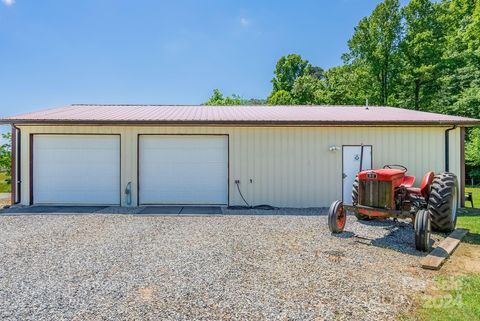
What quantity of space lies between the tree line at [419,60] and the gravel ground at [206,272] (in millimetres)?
18232

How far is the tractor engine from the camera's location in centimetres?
561

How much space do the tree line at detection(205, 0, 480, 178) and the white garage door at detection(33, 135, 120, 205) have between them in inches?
754

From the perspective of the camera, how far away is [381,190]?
567 cm

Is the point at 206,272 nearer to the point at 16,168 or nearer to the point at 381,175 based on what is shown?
the point at 381,175

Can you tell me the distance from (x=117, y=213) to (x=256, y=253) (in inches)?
196

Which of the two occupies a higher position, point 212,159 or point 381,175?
point 212,159

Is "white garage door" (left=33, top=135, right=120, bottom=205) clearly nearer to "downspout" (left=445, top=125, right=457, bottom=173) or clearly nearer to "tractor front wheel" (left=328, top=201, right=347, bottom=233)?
"tractor front wheel" (left=328, top=201, right=347, bottom=233)

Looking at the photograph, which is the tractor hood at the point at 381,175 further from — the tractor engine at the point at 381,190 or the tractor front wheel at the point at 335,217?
the tractor front wheel at the point at 335,217

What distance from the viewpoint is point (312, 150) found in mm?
9352

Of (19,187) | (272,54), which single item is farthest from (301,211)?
(272,54)

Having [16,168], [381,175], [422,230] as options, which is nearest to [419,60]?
[381,175]

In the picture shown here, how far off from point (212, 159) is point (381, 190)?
17.1 feet

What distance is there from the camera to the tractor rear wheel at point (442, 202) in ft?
18.3

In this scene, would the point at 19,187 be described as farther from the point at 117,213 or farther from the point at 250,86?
the point at 250,86
